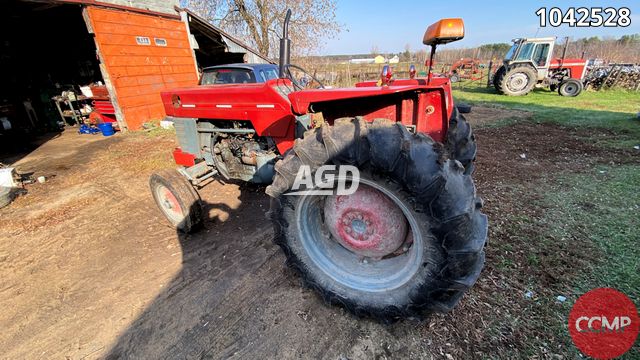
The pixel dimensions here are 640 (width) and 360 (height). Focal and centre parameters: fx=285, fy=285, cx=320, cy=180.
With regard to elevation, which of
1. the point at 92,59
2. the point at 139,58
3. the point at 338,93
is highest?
the point at 92,59

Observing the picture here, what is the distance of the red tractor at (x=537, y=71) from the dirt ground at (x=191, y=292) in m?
9.12

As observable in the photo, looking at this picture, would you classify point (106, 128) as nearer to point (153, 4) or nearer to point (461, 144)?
point (153, 4)

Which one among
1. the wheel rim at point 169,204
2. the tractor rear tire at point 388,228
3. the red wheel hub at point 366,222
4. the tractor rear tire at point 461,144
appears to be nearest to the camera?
the tractor rear tire at point 388,228

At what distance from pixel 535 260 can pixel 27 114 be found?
1303 centimetres

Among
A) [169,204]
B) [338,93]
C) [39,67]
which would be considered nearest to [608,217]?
[338,93]

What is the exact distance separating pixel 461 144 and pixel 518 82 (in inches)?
452

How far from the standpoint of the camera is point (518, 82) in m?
11.3

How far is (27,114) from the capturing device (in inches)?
352

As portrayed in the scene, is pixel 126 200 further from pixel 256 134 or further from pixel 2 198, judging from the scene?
pixel 256 134

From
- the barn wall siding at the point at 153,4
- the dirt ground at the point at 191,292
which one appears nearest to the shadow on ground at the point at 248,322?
the dirt ground at the point at 191,292

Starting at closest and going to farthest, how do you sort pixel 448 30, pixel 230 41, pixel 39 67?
1. pixel 448 30
2. pixel 39 67
3. pixel 230 41

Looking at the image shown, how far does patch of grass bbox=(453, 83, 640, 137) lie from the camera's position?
632cm

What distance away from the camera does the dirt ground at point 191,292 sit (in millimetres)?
1701

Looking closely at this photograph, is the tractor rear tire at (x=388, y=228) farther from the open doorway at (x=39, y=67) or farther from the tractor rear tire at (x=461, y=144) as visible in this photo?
the open doorway at (x=39, y=67)
